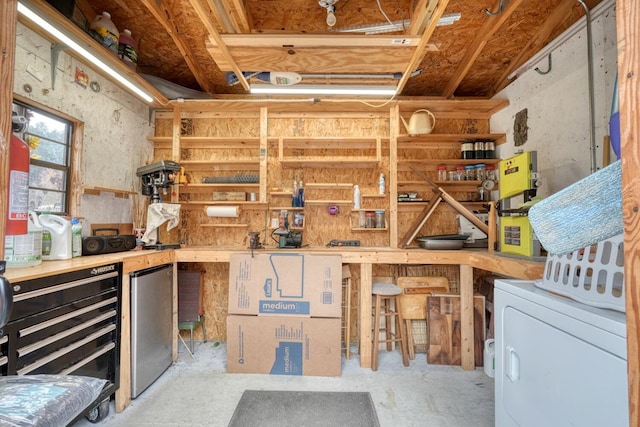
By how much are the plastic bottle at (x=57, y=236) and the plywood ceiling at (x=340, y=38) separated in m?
1.66

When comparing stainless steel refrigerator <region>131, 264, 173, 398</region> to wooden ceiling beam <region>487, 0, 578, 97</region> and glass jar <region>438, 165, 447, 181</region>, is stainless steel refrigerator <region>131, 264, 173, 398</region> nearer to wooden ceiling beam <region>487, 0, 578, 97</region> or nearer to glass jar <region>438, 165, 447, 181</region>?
glass jar <region>438, 165, 447, 181</region>

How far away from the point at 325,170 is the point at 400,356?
226 cm

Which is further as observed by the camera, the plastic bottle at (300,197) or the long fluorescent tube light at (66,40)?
the plastic bottle at (300,197)

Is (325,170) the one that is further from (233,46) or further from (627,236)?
(627,236)

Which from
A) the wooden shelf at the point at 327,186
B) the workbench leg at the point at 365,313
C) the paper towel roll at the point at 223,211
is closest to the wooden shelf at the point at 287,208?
the wooden shelf at the point at 327,186

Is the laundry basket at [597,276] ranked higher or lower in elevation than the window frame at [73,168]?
lower

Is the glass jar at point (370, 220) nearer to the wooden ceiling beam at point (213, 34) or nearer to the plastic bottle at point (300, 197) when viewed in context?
the plastic bottle at point (300, 197)

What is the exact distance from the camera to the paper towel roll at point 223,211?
3107 millimetres

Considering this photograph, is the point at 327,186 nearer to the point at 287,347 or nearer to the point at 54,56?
the point at 287,347

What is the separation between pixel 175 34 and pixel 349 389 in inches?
141

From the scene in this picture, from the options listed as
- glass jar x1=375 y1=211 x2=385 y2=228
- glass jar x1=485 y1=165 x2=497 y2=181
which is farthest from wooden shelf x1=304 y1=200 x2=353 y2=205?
glass jar x1=485 y1=165 x2=497 y2=181

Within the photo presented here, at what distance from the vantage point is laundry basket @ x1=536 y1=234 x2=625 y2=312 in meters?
0.76

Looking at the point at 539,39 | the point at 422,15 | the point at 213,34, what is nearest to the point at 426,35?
the point at 422,15

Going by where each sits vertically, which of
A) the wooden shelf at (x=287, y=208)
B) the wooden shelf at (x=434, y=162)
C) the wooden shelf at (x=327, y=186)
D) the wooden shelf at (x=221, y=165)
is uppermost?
the wooden shelf at (x=434, y=162)
